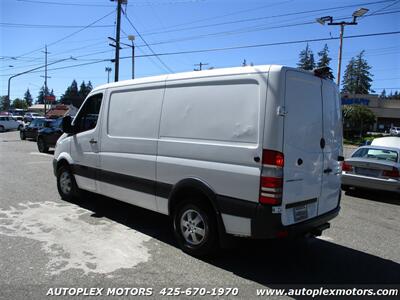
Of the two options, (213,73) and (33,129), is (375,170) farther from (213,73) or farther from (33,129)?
(33,129)

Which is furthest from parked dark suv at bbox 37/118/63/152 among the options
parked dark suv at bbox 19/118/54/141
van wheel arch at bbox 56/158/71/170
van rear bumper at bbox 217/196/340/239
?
van rear bumper at bbox 217/196/340/239

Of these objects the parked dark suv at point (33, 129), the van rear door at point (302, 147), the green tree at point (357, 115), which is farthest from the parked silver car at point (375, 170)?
the green tree at point (357, 115)

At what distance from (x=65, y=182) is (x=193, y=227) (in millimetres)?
3860

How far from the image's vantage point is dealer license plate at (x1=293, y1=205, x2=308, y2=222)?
4281 millimetres

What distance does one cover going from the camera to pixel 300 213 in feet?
14.3

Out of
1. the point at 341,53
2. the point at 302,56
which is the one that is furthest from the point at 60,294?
the point at 302,56

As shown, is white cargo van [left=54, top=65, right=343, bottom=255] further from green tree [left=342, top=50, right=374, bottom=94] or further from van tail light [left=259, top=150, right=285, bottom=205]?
green tree [left=342, top=50, right=374, bottom=94]

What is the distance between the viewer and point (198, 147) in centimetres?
464

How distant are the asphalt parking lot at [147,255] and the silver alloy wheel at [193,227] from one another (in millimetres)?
241

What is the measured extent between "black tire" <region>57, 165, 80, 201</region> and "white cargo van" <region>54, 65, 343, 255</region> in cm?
164

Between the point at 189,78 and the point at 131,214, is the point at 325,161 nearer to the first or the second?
the point at 189,78

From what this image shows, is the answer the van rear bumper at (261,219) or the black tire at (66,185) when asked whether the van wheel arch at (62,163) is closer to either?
the black tire at (66,185)

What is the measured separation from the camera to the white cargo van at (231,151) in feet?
13.3

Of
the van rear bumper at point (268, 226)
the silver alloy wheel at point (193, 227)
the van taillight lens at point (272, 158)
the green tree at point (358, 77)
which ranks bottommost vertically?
the silver alloy wheel at point (193, 227)
